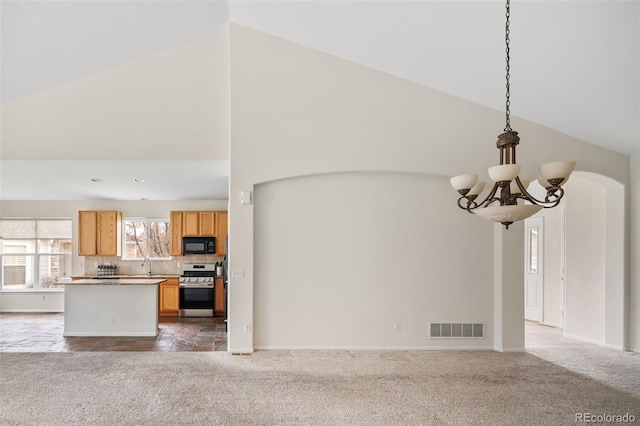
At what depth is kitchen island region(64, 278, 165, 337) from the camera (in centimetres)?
670

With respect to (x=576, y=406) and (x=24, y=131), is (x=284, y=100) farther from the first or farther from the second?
(x=576, y=406)

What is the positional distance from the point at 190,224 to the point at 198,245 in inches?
20.2

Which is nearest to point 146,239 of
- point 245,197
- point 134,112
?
point 134,112

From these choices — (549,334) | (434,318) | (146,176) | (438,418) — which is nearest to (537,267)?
(549,334)

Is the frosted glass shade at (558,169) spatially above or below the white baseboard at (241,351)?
above

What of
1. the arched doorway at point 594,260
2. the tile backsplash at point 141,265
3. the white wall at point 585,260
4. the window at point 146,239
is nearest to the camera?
the arched doorway at point 594,260

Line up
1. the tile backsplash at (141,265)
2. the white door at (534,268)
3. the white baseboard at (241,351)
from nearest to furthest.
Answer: the white baseboard at (241,351), the white door at (534,268), the tile backsplash at (141,265)

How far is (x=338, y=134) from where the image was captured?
5508 mm

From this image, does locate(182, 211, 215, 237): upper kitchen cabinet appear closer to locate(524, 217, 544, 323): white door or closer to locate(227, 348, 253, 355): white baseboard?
locate(227, 348, 253, 355): white baseboard

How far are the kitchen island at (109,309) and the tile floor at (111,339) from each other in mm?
199

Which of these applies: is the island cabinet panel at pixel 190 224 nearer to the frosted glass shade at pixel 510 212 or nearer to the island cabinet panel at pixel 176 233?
the island cabinet panel at pixel 176 233

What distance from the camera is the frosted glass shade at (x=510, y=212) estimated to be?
2.63m

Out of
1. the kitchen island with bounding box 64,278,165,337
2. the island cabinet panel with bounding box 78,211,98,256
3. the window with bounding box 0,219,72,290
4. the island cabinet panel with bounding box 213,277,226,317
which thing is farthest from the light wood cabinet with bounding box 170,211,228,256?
the window with bounding box 0,219,72,290

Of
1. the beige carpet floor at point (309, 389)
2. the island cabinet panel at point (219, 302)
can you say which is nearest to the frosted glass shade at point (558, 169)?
the beige carpet floor at point (309, 389)
